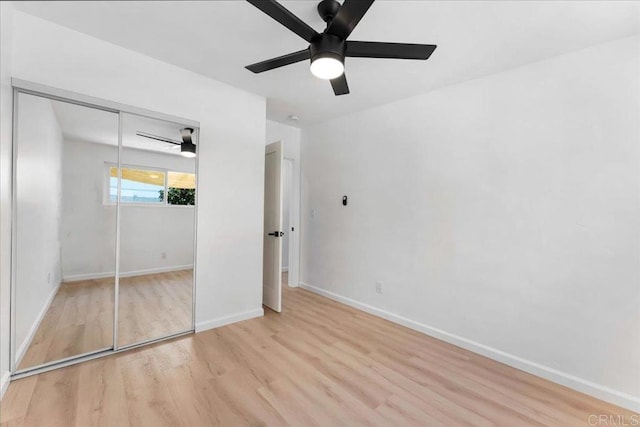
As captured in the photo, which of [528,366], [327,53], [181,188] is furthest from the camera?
[181,188]

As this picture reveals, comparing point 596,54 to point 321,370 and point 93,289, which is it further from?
point 93,289

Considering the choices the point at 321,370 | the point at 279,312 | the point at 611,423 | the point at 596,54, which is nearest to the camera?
the point at 611,423

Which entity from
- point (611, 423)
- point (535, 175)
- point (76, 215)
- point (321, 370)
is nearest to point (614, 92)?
point (535, 175)

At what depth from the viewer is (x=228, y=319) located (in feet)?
9.52

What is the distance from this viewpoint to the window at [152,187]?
7.39 ft

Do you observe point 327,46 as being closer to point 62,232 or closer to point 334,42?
point 334,42

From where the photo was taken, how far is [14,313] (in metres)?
1.83

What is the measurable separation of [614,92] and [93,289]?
4.09 metres

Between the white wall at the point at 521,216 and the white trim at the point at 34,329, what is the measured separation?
9.35ft

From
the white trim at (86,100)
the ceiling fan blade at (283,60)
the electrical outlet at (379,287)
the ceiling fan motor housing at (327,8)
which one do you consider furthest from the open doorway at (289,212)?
the ceiling fan motor housing at (327,8)

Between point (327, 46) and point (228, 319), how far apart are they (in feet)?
8.62

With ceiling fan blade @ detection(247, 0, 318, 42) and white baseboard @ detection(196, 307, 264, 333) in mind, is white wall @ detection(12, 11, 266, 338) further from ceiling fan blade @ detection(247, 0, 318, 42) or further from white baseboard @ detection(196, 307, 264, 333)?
ceiling fan blade @ detection(247, 0, 318, 42)

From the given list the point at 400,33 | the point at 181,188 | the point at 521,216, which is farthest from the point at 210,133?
the point at 521,216

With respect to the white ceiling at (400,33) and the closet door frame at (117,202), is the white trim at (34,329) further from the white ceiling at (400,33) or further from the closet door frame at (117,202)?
the white ceiling at (400,33)
